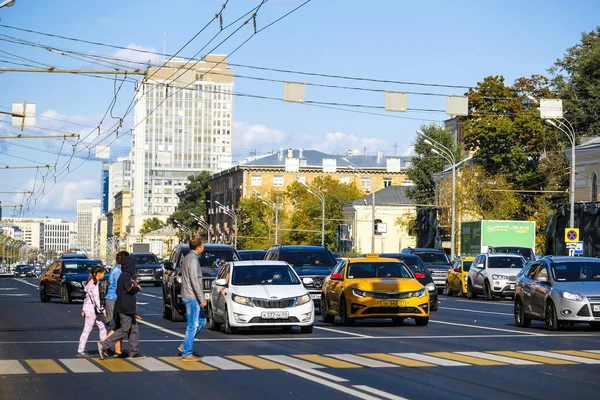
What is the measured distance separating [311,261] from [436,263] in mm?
20672

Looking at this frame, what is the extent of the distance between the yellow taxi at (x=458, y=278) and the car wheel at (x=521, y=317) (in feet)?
72.0

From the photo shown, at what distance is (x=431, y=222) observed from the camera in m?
95.4

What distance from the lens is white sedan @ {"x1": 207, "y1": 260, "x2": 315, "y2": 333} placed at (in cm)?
2294

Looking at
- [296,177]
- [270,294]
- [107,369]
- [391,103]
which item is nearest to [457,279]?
[391,103]

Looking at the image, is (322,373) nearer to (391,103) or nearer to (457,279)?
(391,103)

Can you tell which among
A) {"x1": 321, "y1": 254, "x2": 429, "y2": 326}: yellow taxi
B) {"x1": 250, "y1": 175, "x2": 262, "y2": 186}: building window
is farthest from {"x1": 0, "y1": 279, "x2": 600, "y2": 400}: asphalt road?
{"x1": 250, "y1": 175, "x2": 262, "y2": 186}: building window

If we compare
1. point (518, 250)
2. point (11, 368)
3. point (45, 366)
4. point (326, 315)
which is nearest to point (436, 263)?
point (518, 250)

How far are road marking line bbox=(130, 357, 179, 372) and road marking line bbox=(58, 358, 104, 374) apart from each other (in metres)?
0.65

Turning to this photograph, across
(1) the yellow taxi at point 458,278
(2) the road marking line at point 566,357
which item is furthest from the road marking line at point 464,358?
(1) the yellow taxi at point 458,278

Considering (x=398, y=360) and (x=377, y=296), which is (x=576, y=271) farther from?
(x=398, y=360)

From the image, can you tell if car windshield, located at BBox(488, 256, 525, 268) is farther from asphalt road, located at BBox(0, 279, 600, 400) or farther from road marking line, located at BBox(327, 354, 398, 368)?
road marking line, located at BBox(327, 354, 398, 368)

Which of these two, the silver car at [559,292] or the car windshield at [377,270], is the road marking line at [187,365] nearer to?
the silver car at [559,292]

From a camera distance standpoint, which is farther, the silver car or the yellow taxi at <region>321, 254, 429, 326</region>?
the yellow taxi at <region>321, 254, 429, 326</region>

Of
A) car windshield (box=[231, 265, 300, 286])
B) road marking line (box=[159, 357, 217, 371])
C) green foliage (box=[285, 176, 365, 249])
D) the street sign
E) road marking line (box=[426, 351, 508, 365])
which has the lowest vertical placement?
road marking line (box=[159, 357, 217, 371])
